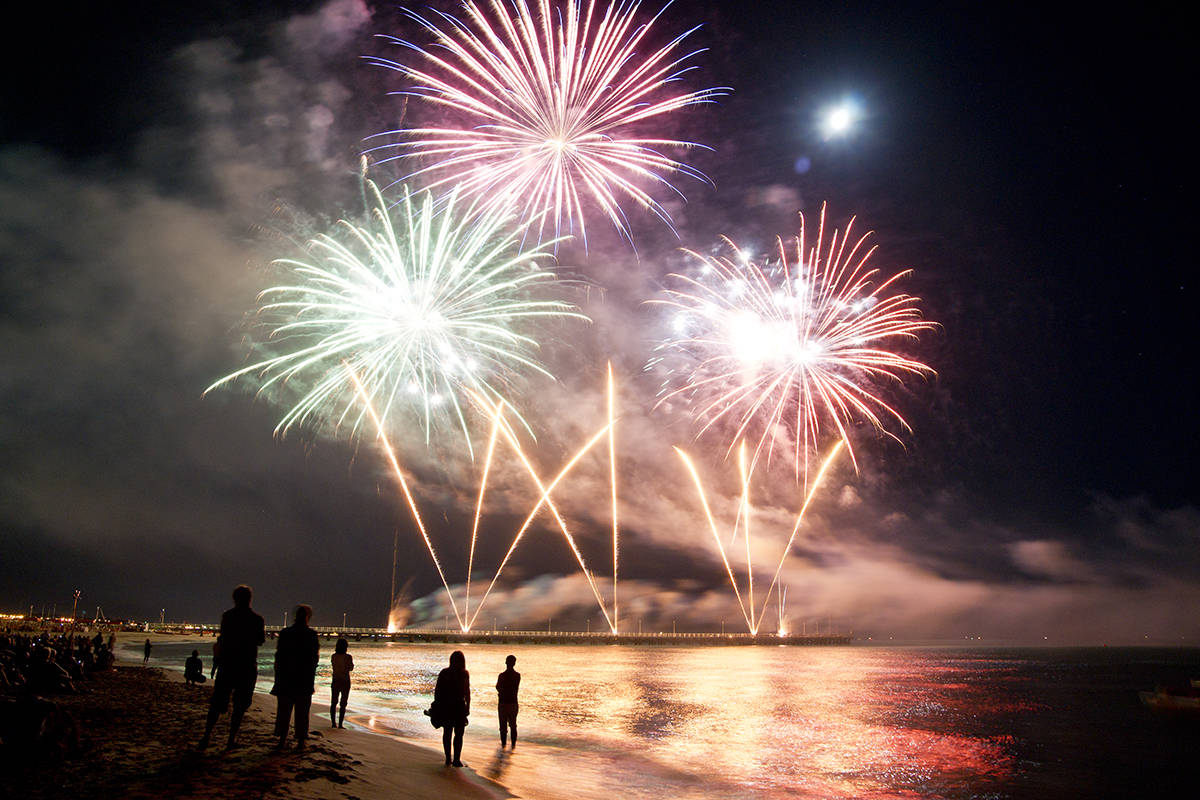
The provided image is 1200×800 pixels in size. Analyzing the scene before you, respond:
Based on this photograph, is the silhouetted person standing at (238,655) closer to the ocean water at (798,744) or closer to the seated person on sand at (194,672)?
the ocean water at (798,744)

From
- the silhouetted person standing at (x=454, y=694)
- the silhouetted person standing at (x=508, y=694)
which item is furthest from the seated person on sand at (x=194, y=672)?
the silhouetted person standing at (x=454, y=694)

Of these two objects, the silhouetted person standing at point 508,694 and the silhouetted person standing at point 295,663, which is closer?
the silhouetted person standing at point 295,663

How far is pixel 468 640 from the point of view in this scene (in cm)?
19212

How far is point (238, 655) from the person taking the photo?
28.0 feet

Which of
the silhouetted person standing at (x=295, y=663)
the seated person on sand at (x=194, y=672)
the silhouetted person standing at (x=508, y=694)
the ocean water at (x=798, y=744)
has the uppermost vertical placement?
the silhouetted person standing at (x=295, y=663)

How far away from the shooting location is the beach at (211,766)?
7.00 meters

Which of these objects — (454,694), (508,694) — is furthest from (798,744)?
(454,694)

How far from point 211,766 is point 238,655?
4.07 feet

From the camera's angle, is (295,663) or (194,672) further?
(194,672)

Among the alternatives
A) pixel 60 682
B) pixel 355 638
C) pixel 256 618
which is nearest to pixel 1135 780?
pixel 256 618

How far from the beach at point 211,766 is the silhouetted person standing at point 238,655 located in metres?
0.65

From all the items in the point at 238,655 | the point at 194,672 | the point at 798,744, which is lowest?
the point at 798,744

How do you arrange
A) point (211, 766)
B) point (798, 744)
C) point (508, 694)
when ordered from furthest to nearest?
point (798, 744), point (508, 694), point (211, 766)

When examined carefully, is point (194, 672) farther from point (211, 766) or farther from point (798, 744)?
point (798, 744)
